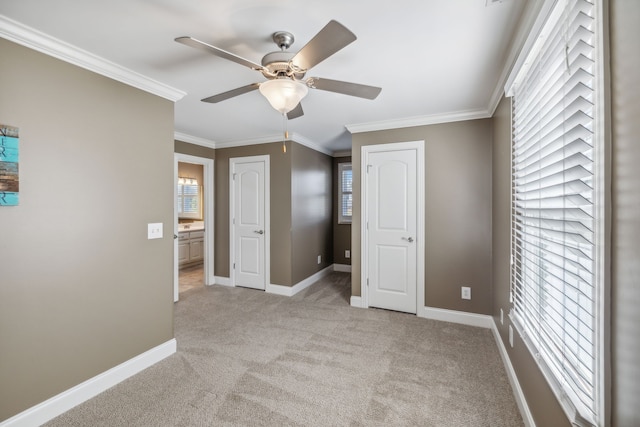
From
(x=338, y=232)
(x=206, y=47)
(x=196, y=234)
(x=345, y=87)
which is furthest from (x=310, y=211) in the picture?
(x=206, y=47)

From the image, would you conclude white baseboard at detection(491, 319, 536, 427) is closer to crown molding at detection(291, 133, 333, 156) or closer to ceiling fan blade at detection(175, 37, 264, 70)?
ceiling fan blade at detection(175, 37, 264, 70)

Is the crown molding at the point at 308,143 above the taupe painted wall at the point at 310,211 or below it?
above

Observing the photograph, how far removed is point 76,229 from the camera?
6.51 feet

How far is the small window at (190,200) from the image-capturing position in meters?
6.61

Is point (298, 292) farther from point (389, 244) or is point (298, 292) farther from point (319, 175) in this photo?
point (319, 175)

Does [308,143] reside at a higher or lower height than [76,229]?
higher

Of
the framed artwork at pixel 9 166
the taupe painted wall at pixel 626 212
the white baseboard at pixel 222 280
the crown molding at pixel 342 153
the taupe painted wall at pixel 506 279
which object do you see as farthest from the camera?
the crown molding at pixel 342 153

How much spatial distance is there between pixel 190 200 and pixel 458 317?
19.3 ft

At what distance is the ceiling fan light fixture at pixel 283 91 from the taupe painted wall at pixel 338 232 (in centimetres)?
394

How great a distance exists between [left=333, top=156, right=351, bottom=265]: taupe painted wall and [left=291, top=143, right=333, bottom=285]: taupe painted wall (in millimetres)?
106

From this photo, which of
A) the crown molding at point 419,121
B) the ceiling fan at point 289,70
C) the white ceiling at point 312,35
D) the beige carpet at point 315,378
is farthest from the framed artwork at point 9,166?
the crown molding at point 419,121

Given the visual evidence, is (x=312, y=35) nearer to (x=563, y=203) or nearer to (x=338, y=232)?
(x=563, y=203)

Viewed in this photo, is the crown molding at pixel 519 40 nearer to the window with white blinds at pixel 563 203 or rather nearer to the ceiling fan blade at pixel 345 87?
the window with white blinds at pixel 563 203

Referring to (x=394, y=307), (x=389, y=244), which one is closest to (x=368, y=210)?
(x=389, y=244)
